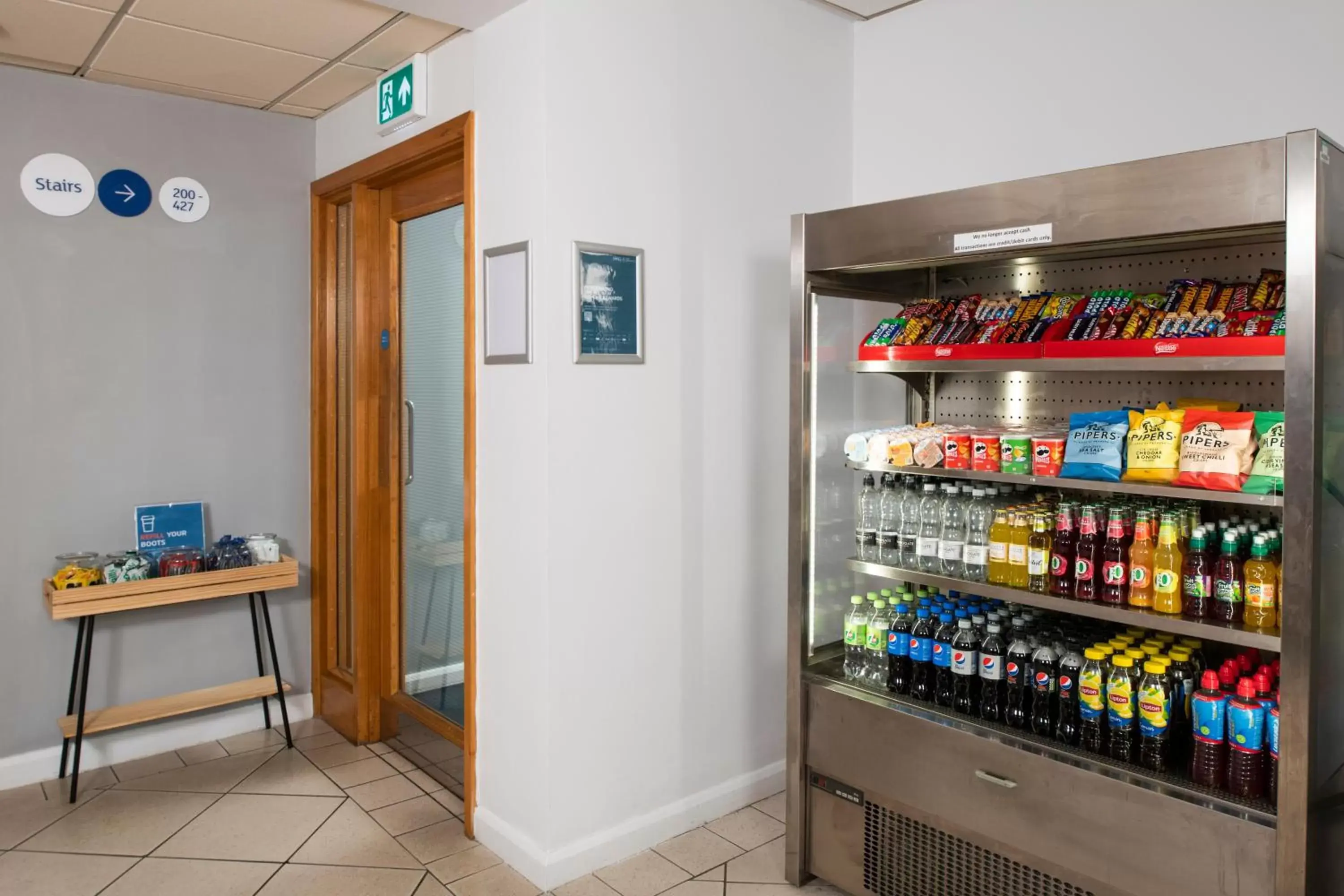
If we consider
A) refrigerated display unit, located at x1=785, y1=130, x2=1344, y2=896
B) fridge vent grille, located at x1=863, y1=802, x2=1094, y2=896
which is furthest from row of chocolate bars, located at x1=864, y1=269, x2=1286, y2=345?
fridge vent grille, located at x1=863, y1=802, x2=1094, y2=896

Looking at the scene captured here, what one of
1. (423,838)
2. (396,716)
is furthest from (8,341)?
(423,838)

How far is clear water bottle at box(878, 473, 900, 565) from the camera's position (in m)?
2.68

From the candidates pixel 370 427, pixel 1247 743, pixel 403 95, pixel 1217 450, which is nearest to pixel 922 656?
pixel 1247 743

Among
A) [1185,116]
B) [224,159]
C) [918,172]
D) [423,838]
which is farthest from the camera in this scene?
[224,159]

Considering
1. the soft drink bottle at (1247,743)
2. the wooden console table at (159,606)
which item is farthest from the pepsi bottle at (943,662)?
the wooden console table at (159,606)

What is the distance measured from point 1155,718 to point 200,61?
3.63m

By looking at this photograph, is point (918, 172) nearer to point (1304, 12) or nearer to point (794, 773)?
point (1304, 12)

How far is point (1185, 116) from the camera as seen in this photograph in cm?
265

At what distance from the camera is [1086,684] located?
2238mm

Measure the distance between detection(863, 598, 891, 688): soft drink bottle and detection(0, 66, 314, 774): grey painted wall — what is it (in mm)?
2698

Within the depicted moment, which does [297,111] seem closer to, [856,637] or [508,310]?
[508,310]

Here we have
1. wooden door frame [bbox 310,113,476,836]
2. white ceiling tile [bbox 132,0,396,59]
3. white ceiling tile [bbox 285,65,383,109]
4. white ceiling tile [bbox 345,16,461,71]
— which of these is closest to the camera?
white ceiling tile [bbox 132,0,396,59]

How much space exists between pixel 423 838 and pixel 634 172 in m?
2.24

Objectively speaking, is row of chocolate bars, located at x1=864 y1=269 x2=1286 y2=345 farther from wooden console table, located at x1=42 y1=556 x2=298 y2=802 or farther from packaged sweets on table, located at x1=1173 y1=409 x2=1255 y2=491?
wooden console table, located at x1=42 y1=556 x2=298 y2=802
